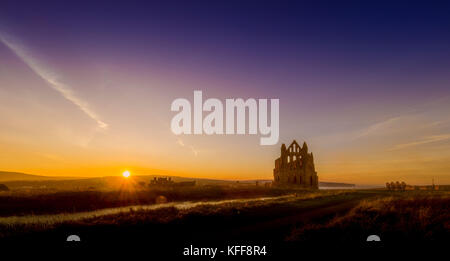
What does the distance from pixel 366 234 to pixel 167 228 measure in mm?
9039

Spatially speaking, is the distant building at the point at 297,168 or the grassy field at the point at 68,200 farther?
the distant building at the point at 297,168

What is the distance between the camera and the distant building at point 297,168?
66.1 meters

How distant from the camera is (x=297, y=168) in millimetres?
67375

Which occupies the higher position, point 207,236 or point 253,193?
point 207,236

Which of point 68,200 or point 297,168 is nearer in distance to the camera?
point 68,200

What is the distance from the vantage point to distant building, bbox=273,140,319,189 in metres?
66.1

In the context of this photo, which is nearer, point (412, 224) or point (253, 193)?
point (412, 224)

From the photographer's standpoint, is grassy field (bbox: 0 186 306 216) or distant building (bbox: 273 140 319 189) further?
distant building (bbox: 273 140 319 189)
